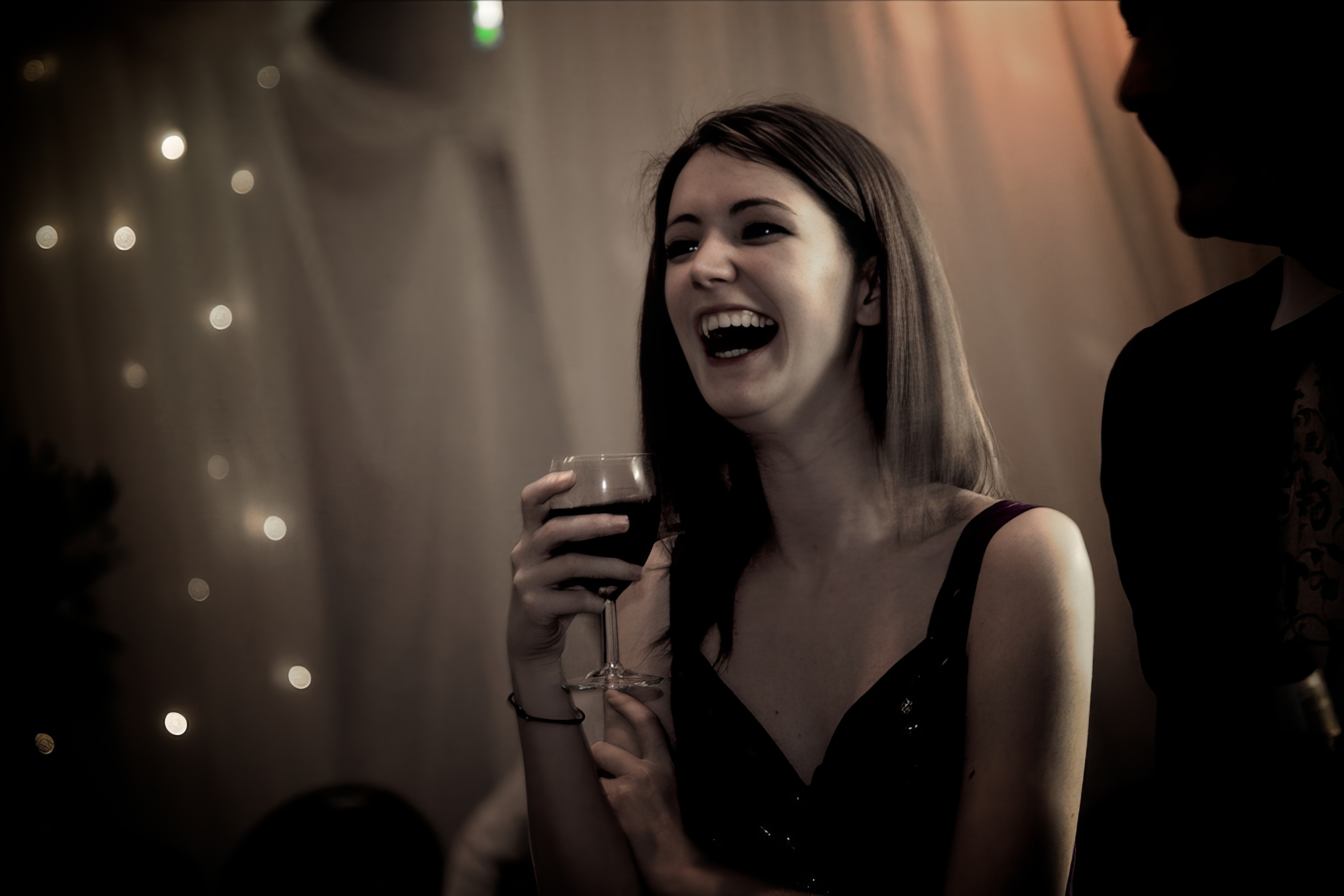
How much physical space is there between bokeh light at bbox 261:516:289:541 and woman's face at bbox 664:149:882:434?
1.27 metres

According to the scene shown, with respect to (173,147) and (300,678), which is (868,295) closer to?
(300,678)

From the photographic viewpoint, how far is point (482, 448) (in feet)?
7.11

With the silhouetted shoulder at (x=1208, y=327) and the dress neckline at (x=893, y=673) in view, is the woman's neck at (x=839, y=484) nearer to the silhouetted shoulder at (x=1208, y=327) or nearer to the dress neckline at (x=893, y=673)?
the dress neckline at (x=893, y=673)

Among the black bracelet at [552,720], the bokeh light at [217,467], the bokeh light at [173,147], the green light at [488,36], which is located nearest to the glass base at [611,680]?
the black bracelet at [552,720]

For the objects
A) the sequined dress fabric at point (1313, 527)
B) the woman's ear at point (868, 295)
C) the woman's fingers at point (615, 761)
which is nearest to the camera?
the sequined dress fabric at point (1313, 527)

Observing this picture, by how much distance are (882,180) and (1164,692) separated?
832mm

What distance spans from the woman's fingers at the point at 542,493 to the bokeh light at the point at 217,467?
4.41ft

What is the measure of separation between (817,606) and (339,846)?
4.74 feet

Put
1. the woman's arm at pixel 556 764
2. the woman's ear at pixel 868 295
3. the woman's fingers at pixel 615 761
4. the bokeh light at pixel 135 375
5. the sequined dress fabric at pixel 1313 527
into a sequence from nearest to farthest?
the sequined dress fabric at pixel 1313 527 < the woman's arm at pixel 556 764 < the woman's fingers at pixel 615 761 < the woman's ear at pixel 868 295 < the bokeh light at pixel 135 375

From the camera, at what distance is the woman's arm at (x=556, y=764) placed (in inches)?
46.0

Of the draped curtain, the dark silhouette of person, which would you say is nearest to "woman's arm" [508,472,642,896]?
the dark silhouette of person

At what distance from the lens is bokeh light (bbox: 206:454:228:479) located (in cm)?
215

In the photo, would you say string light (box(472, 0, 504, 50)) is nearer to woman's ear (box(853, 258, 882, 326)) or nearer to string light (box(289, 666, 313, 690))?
woman's ear (box(853, 258, 882, 326))

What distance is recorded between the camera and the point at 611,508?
3.64ft
